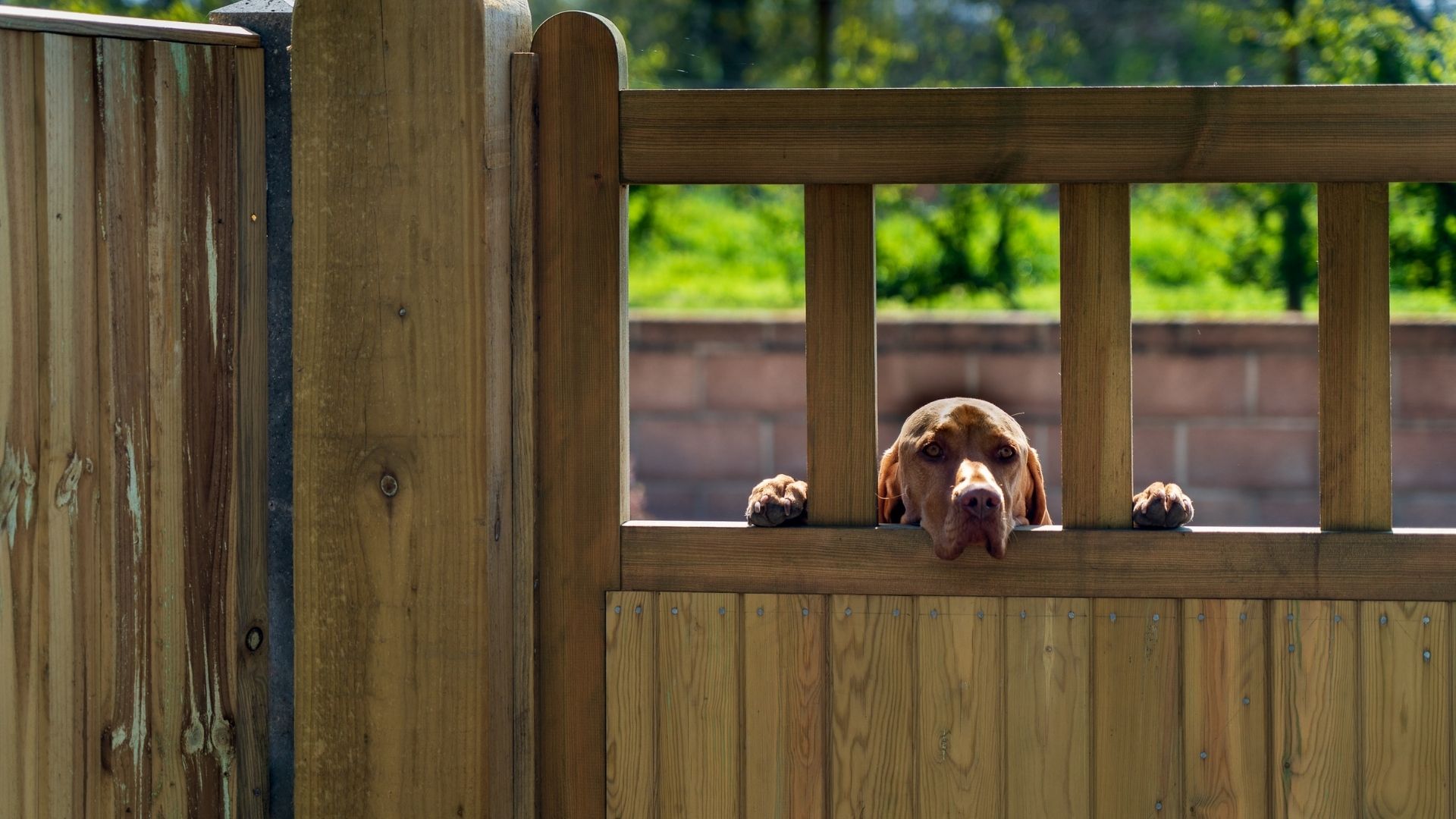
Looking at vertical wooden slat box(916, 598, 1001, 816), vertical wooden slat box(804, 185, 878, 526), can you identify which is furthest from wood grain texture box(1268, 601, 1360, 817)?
vertical wooden slat box(804, 185, 878, 526)

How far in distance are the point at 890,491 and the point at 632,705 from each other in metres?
0.92

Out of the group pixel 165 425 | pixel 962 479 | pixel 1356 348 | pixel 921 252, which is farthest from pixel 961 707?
pixel 921 252

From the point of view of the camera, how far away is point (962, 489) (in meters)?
2.31

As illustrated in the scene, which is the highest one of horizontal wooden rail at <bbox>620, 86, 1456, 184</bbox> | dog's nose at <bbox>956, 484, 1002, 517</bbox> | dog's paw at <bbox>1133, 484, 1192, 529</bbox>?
horizontal wooden rail at <bbox>620, 86, 1456, 184</bbox>

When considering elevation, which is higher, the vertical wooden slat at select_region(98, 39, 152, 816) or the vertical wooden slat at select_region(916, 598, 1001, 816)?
the vertical wooden slat at select_region(98, 39, 152, 816)

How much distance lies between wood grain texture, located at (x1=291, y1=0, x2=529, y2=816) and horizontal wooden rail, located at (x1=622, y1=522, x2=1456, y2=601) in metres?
0.32

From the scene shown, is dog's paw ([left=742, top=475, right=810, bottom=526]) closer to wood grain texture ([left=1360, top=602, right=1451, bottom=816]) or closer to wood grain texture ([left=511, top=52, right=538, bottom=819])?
wood grain texture ([left=511, top=52, right=538, bottom=819])

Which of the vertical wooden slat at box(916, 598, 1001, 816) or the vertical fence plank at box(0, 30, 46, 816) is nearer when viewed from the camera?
the vertical fence plank at box(0, 30, 46, 816)

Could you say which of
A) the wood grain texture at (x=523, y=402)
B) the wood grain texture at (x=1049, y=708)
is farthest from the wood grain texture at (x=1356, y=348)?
the wood grain texture at (x=523, y=402)

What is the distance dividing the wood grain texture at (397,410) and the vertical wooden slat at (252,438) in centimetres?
17

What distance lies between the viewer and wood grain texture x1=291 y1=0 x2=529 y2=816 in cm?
216

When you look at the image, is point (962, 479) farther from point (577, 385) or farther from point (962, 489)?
point (577, 385)

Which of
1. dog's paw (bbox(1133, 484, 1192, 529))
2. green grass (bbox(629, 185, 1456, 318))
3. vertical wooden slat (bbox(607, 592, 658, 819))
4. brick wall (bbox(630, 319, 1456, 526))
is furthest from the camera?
green grass (bbox(629, 185, 1456, 318))

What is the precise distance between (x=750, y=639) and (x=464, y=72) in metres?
1.05
